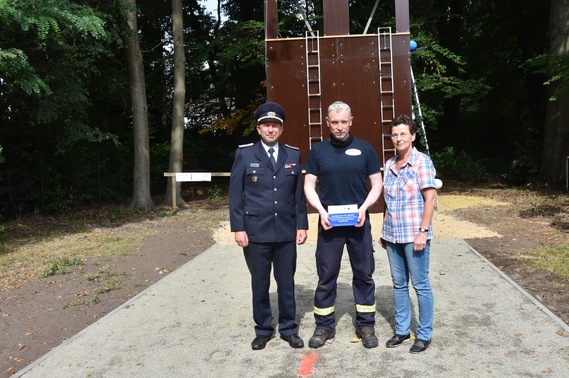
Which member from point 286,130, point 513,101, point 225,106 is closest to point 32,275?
A: point 286,130

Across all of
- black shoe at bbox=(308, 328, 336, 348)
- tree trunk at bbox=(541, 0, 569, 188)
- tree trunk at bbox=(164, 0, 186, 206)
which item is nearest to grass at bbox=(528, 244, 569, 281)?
black shoe at bbox=(308, 328, 336, 348)

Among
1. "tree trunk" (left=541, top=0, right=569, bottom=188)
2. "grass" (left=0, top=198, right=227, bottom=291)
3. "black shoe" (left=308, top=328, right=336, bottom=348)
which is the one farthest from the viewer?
"tree trunk" (left=541, top=0, right=569, bottom=188)

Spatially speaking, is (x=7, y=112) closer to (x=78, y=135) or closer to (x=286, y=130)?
(x=78, y=135)

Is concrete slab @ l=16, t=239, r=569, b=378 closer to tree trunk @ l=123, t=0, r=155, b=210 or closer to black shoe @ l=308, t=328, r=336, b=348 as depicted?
black shoe @ l=308, t=328, r=336, b=348

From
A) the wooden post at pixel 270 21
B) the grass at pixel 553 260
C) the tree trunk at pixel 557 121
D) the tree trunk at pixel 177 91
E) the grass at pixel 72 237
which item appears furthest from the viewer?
the tree trunk at pixel 177 91

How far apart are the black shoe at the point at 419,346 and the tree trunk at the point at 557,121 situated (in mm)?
14217

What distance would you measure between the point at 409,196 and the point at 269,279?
50.3 inches

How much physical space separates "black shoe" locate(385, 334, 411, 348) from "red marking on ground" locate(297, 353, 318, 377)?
0.58 meters

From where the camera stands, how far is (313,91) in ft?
36.3

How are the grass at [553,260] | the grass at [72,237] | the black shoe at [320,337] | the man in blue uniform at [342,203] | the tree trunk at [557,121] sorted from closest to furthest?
the man in blue uniform at [342,203] < the black shoe at [320,337] < the grass at [553,260] < the grass at [72,237] < the tree trunk at [557,121]

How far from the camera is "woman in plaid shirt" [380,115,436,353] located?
4.05 meters

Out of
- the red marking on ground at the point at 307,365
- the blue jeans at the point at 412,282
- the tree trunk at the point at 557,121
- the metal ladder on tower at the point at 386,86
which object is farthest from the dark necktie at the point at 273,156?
the tree trunk at the point at 557,121

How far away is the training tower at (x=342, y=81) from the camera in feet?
36.1

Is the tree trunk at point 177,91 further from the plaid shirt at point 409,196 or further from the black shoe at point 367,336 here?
the plaid shirt at point 409,196
